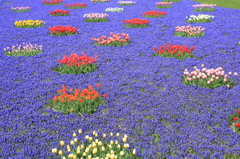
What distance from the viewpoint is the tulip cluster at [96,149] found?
16.3 feet

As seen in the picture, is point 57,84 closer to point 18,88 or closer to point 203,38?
point 18,88

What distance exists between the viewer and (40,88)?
832 centimetres

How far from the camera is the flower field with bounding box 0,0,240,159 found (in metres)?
5.52

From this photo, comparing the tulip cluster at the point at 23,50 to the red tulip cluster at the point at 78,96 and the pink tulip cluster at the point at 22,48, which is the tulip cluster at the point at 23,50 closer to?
the pink tulip cluster at the point at 22,48

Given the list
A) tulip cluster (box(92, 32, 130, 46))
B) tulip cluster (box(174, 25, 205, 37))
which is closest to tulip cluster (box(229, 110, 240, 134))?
tulip cluster (box(92, 32, 130, 46))

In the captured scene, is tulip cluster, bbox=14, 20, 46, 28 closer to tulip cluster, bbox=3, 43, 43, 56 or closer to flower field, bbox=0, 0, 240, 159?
flower field, bbox=0, 0, 240, 159

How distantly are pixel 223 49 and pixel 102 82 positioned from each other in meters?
6.75

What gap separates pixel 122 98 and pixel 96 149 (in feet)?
9.71

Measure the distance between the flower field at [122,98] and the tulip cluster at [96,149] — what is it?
2cm

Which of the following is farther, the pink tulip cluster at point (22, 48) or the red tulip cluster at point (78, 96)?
the pink tulip cluster at point (22, 48)

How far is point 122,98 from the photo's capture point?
772 centimetres

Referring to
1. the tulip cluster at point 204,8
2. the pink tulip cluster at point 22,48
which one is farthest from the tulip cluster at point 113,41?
the tulip cluster at point 204,8

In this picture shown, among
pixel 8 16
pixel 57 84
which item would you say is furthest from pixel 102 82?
pixel 8 16

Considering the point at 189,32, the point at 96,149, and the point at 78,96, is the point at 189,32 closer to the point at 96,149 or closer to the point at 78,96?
the point at 78,96
